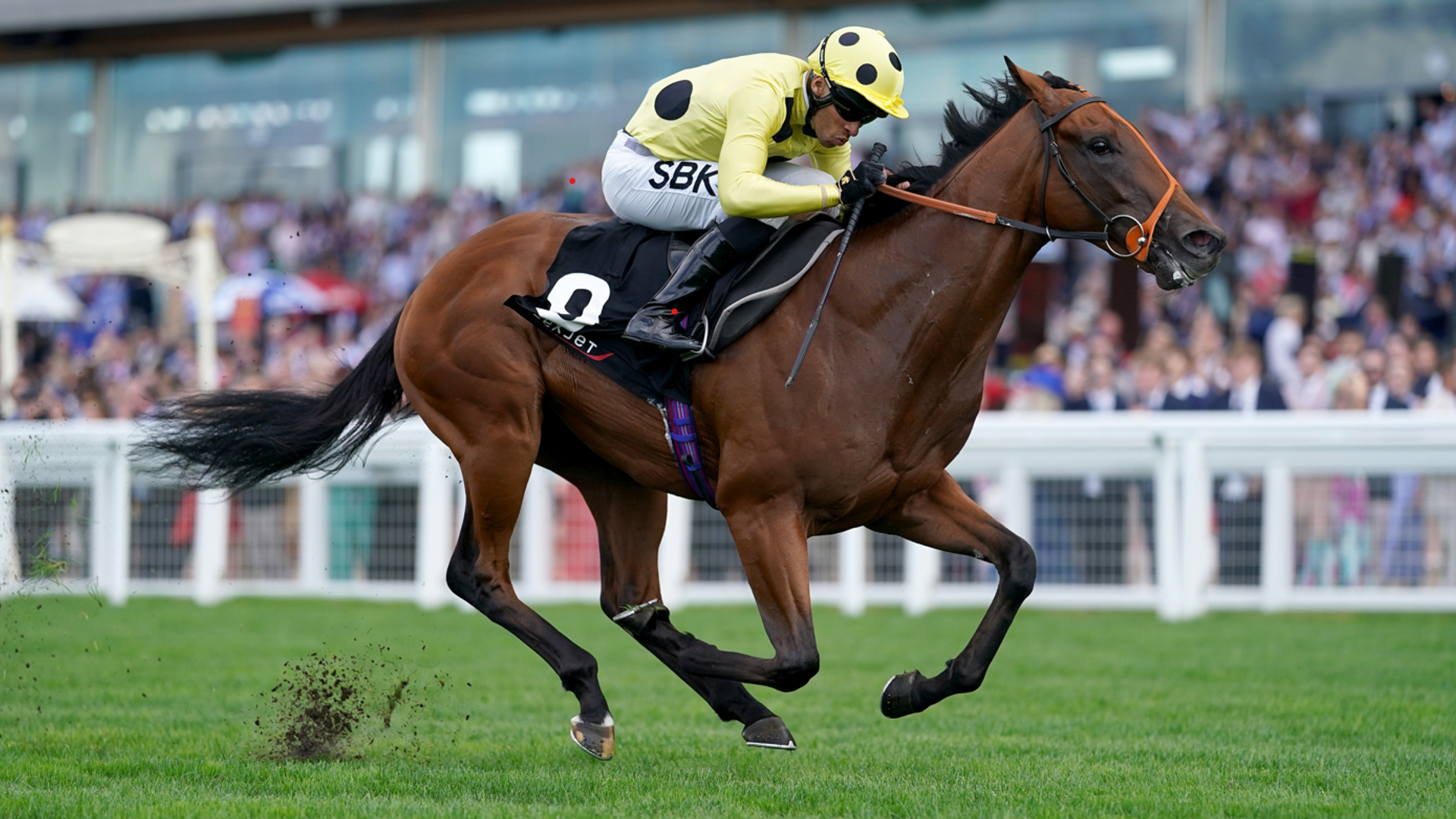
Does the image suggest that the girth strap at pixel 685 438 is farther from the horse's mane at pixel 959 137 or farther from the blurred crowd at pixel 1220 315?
the blurred crowd at pixel 1220 315

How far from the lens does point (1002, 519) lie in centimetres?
1005

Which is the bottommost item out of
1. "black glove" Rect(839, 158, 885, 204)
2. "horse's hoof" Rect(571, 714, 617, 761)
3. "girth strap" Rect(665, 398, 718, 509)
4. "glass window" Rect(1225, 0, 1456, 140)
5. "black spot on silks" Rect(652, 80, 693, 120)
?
"horse's hoof" Rect(571, 714, 617, 761)

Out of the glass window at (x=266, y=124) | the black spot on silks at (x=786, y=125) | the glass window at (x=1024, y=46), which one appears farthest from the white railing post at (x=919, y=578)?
the glass window at (x=266, y=124)

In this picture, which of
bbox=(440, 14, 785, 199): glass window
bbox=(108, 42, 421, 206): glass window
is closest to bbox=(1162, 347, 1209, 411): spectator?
bbox=(440, 14, 785, 199): glass window

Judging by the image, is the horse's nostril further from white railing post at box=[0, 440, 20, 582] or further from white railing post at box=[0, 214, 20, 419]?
white railing post at box=[0, 214, 20, 419]

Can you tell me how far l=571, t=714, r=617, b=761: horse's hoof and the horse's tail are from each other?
1354mm

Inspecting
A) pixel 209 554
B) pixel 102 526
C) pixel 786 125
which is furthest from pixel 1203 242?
pixel 102 526

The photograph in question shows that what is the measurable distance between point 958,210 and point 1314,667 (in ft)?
12.8

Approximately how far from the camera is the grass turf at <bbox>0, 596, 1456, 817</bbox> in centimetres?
427

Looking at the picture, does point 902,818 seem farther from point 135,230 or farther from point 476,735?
point 135,230

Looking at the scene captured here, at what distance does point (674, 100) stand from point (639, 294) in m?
0.64

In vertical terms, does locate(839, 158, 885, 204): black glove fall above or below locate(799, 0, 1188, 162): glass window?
below

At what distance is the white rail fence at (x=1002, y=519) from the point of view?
9.29 m

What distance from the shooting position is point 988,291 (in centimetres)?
457
